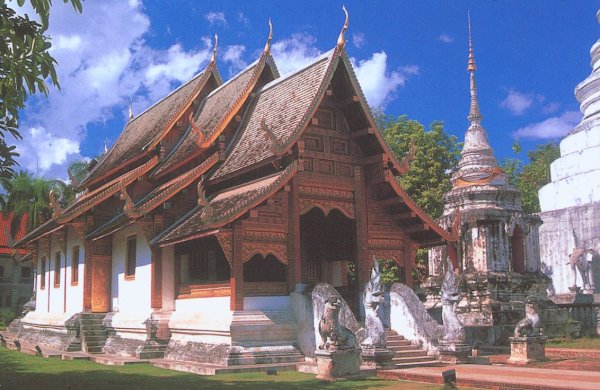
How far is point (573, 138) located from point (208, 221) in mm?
22123

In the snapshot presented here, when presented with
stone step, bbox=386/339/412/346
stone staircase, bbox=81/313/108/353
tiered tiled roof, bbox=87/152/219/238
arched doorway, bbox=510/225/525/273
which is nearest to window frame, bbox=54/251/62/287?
stone staircase, bbox=81/313/108/353

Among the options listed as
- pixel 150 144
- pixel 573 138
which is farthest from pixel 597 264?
pixel 150 144

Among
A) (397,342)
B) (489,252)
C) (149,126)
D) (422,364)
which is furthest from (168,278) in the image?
(489,252)

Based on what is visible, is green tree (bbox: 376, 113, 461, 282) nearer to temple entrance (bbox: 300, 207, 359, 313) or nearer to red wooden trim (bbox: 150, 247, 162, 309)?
temple entrance (bbox: 300, 207, 359, 313)

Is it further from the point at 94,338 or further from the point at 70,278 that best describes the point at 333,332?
the point at 70,278

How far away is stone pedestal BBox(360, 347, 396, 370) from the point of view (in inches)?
516

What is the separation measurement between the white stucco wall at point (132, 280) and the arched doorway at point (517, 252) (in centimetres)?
1198

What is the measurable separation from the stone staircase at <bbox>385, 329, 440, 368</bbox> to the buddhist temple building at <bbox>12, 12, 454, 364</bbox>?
149cm

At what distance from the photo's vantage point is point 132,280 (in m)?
18.0

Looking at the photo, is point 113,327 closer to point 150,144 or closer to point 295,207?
point 150,144

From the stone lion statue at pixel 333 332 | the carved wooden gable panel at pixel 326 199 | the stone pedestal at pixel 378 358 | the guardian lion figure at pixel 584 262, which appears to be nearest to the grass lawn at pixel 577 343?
the guardian lion figure at pixel 584 262

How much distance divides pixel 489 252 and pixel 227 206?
10.6 metres

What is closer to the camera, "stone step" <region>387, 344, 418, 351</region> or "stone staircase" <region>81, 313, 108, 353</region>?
"stone step" <region>387, 344, 418, 351</region>

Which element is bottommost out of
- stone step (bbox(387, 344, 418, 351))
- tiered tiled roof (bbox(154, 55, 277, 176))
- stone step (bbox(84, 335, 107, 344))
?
stone step (bbox(387, 344, 418, 351))
